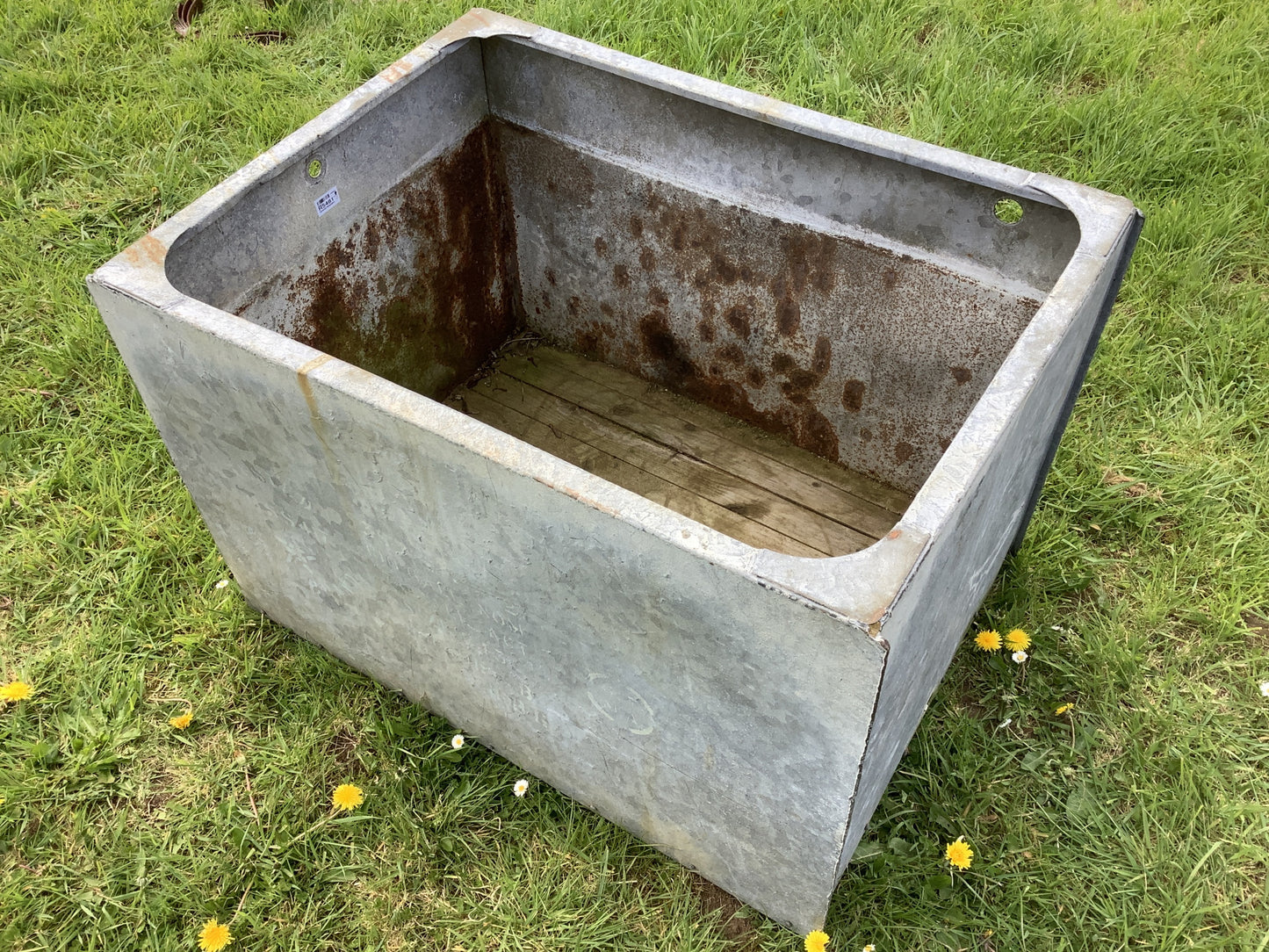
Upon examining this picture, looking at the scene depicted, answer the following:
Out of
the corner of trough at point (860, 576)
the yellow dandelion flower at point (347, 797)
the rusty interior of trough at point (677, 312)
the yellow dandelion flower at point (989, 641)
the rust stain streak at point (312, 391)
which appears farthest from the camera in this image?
the yellow dandelion flower at point (989, 641)

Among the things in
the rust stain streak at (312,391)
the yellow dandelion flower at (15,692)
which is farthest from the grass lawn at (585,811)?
the rust stain streak at (312,391)

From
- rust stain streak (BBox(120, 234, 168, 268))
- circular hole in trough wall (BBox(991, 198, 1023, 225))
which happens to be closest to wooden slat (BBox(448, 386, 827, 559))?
circular hole in trough wall (BBox(991, 198, 1023, 225))

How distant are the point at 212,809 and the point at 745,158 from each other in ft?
5.96

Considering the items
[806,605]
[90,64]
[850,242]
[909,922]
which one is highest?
[806,605]

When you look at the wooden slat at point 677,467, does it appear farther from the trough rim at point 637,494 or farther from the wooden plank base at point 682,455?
the trough rim at point 637,494

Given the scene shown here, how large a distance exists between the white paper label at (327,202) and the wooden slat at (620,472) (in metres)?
0.70

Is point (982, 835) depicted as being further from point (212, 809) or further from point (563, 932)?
point (212, 809)

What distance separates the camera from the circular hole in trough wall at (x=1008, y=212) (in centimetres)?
216

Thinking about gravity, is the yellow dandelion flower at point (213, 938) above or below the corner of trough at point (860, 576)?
below

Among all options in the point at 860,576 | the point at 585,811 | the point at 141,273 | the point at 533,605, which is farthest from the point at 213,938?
the point at 860,576

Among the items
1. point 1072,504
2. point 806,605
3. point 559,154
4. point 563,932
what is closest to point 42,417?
point 559,154

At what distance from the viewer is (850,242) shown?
2.39 meters

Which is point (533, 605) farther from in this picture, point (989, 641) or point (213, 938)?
point (989, 641)

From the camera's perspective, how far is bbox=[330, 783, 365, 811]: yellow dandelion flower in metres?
2.26
